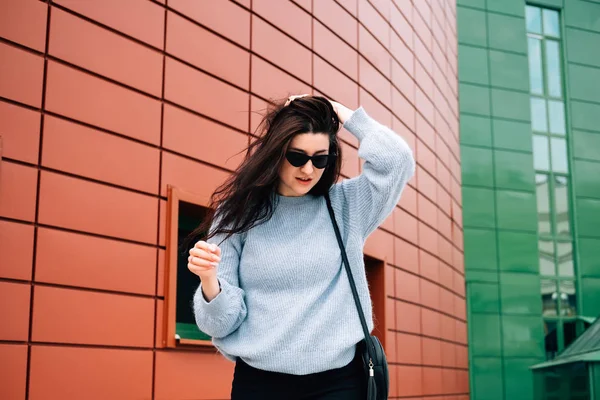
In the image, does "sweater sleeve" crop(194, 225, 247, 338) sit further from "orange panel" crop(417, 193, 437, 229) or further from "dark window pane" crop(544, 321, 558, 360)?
"dark window pane" crop(544, 321, 558, 360)

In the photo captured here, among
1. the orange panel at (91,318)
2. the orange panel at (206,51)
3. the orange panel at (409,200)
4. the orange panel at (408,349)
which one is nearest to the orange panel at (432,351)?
the orange panel at (408,349)

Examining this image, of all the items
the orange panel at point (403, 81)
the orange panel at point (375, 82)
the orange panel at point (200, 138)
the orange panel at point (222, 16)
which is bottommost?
the orange panel at point (200, 138)

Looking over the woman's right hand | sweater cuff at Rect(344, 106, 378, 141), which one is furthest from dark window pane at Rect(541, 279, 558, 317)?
the woman's right hand

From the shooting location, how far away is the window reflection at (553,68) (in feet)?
68.1

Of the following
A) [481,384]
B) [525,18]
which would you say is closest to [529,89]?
[525,18]

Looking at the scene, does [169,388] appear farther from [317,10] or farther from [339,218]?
[317,10]

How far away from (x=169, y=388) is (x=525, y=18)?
17.1m

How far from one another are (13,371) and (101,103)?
206 cm

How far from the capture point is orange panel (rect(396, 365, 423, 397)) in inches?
464

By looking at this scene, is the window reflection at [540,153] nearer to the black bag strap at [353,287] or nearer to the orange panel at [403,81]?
the orange panel at [403,81]

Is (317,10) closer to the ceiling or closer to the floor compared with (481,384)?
closer to the ceiling

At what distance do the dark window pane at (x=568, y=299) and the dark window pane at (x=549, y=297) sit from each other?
178mm

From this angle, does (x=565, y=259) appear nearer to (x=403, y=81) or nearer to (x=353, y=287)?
(x=403, y=81)

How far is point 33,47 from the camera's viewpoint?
17.7 feet
